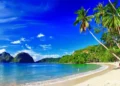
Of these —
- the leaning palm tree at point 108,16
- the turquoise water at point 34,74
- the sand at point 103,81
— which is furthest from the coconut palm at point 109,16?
the turquoise water at point 34,74

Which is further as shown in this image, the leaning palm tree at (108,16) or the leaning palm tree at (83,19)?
the leaning palm tree at (83,19)

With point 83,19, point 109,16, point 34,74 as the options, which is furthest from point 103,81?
point 34,74

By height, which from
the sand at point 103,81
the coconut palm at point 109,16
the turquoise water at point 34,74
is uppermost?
the coconut palm at point 109,16

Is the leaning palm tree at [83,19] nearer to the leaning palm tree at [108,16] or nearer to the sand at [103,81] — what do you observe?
the leaning palm tree at [108,16]

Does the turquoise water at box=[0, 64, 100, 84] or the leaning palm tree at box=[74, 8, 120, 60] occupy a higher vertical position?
the leaning palm tree at box=[74, 8, 120, 60]

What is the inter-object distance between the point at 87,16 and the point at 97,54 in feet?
252

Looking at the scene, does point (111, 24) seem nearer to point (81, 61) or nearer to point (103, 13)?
point (103, 13)

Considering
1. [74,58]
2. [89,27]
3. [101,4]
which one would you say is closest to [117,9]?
[101,4]

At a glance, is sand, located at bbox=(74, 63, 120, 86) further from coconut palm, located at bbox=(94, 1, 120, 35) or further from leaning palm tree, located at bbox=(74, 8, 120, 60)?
leaning palm tree, located at bbox=(74, 8, 120, 60)

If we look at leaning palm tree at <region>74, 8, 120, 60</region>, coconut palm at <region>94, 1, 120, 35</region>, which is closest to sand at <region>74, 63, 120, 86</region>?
coconut palm at <region>94, 1, 120, 35</region>

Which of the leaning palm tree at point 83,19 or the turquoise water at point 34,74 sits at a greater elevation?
the leaning palm tree at point 83,19

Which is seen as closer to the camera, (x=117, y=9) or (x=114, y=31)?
(x=117, y=9)

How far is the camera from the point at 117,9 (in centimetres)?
2827

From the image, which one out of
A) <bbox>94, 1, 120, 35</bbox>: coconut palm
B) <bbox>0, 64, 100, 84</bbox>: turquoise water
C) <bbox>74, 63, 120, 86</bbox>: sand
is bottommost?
<bbox>74, 63, 120, 86</bbox>: sand
